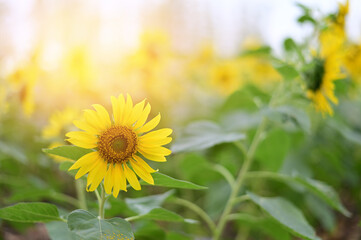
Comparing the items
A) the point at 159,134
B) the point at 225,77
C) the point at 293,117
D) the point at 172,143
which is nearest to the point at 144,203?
the point at 159,134

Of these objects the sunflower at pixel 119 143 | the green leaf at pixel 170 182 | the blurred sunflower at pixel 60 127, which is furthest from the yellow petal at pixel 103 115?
the blurred sunflower at pixel 60 127

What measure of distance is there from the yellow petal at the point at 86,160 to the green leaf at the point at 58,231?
0.19m

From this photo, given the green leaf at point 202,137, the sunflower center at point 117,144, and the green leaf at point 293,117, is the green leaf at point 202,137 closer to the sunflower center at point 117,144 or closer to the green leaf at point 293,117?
the green leaf at point 293,117

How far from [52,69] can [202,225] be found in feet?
3.11

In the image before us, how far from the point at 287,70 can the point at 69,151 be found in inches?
21.2

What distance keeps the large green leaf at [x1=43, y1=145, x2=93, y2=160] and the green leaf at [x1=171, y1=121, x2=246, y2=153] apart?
0.26 meters

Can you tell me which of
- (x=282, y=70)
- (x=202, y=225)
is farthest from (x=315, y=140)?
(x=282, y=70)

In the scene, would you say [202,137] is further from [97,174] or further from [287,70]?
[97,174]

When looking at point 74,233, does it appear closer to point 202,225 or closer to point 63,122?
point 63,122

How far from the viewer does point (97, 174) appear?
0.58 meters

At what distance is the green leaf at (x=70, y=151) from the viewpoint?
547 mm

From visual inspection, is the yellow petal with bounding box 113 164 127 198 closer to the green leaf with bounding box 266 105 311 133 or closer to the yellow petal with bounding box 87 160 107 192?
the yellow petal with bounding box 87 160 107 192

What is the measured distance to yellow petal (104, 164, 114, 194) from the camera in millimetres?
571

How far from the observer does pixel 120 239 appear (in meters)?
0.53
